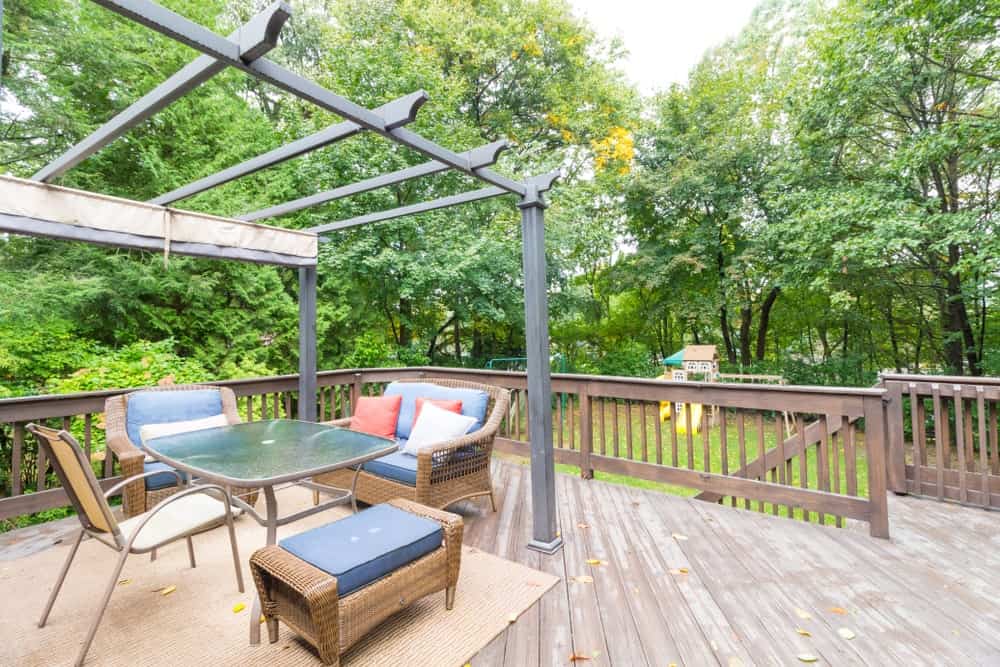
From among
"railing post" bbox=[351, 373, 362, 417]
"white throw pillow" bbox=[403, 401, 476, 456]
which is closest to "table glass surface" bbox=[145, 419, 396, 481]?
"white throw pillow" bbox=[403, 401, 476, 456]

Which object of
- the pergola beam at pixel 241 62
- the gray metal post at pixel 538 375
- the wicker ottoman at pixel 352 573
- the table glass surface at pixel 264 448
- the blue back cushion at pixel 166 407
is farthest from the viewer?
the blue back cushion at pixel 166 407

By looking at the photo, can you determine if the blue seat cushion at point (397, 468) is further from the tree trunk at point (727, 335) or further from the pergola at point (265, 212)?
the tree trunk at point (727, 335)

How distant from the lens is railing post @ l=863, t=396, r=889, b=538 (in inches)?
115

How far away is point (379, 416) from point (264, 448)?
1286 mm

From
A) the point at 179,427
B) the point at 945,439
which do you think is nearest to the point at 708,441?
the point at 945,439

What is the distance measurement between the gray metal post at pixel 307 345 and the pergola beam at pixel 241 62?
281 centimetres

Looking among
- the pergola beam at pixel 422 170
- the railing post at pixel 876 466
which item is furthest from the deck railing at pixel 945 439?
the pergola beam at pixel 422 170

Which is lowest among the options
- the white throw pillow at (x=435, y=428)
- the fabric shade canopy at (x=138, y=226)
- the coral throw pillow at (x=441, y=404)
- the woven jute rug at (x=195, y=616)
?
the woven jute rug at (x=195, y=616)

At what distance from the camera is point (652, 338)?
1255cm

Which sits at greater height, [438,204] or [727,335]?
[438,204]

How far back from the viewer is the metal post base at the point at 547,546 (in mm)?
2850

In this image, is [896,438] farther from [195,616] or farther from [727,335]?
[727,335]

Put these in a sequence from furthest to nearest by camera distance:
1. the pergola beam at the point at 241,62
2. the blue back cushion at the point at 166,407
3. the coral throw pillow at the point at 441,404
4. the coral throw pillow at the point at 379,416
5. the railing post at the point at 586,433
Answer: the railing post at the point at 586,433 → the coral throw pillow at the point at 379,416 → the coral throw pillow at the point at 441,404 → the blue back cushion at the point at 166,407 → the pergola beam at the point at 241,62

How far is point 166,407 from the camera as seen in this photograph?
11.6ft
